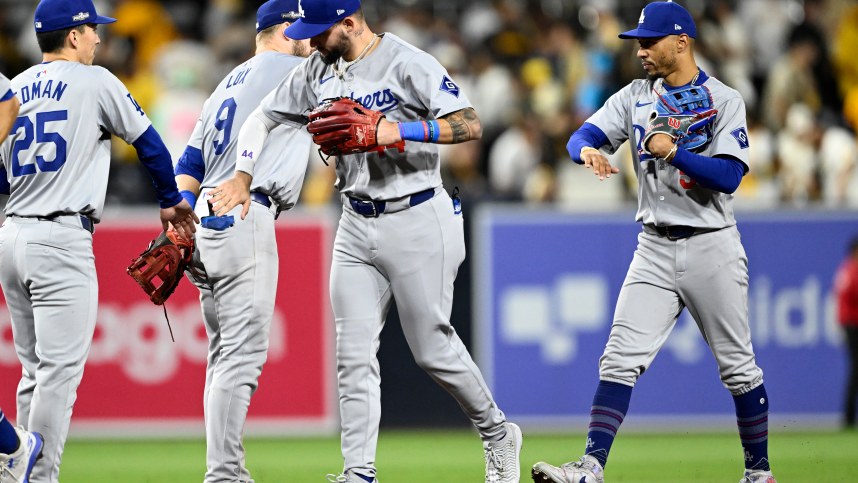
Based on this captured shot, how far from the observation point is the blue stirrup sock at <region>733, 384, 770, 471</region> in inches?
263

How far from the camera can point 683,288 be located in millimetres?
6598

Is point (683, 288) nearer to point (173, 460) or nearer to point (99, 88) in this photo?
point (99, 88)

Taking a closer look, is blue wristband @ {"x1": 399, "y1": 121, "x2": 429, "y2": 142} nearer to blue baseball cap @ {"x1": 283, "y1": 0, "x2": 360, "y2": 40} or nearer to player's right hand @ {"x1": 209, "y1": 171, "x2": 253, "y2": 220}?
blue baseball cap @ {"x1": 283, "y1": 0, "x2": 360, "y2": 40}

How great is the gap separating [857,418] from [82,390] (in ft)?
21.8

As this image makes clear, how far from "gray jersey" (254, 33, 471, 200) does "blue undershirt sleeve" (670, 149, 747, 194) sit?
42.5 inches

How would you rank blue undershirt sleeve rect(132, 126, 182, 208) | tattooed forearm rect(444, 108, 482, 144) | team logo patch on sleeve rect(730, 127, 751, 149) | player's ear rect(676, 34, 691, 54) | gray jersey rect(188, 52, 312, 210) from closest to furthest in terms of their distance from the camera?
tattooed forearm rect(444, 108, 482, 144) < blue undershirt sleeve rect(132, 126, 182, 208) < team logo patch on sleeve rect(730, 127, 751, 149) < player's ear rect(676, 34, 691, 54) < gray jersey rect(188, 52, 312, 210)

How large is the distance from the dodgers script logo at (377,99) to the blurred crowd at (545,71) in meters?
5.22

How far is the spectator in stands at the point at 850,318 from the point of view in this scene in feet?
36.4

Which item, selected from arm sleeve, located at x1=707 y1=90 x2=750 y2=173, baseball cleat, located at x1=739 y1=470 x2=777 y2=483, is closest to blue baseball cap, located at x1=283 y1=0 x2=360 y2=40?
arm sleeve, located at x1=707 y1=90 x2=750 y2=173

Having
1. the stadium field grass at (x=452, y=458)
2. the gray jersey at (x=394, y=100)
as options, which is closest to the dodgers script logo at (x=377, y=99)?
the gray jersey at (x=394, y=100)

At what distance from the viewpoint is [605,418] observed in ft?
21.1

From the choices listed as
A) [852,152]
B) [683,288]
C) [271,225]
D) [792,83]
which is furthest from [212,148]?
[792,83]

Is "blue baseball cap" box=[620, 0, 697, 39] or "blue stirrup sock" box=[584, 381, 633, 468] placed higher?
"blue baseball cap" box=[620, 0, 697, 39]

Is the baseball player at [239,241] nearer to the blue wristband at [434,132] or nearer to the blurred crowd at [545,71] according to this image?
the blue wristband at [434,132]
